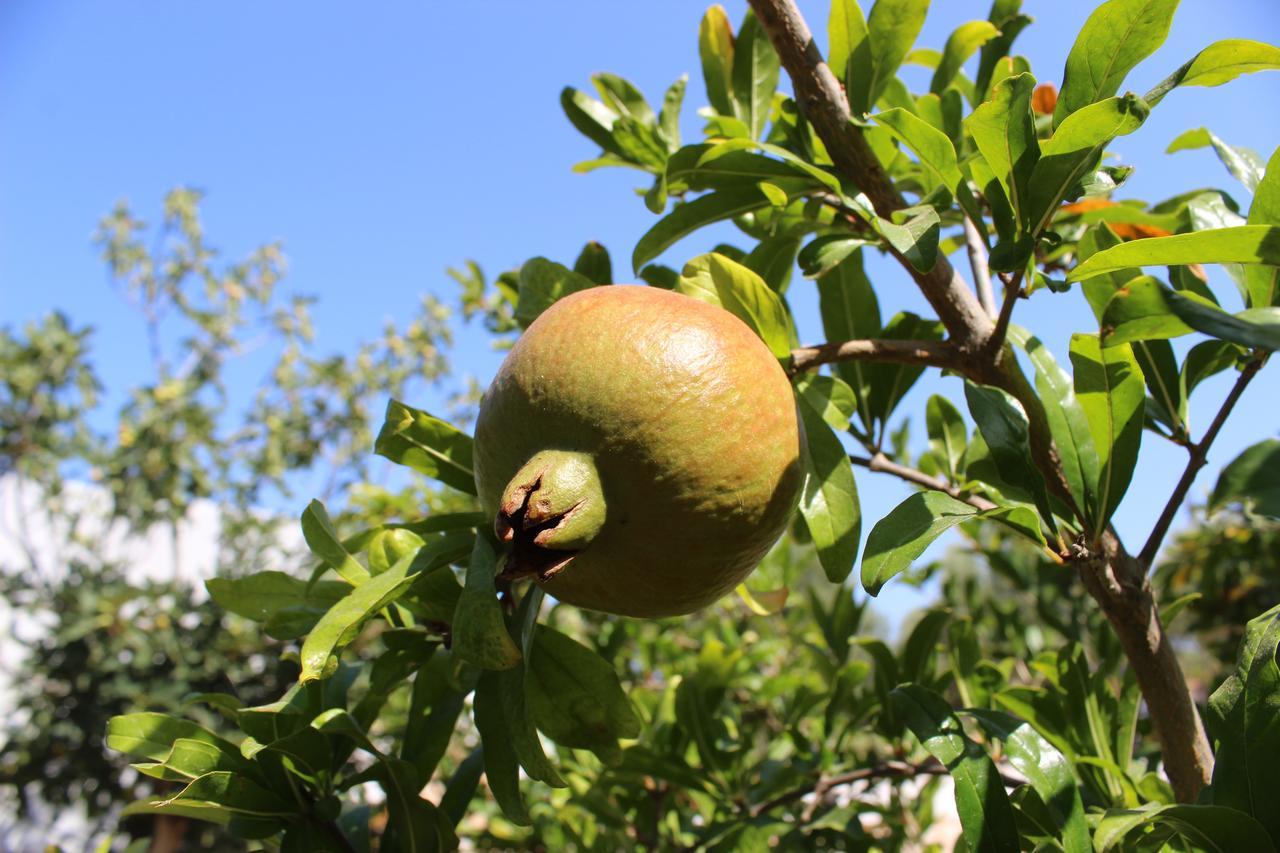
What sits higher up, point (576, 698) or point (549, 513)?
point (549, 513)

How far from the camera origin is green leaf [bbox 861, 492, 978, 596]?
74cm

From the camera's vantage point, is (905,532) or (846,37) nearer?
(905,532)

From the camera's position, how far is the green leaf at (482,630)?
750mm

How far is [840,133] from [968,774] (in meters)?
0.73

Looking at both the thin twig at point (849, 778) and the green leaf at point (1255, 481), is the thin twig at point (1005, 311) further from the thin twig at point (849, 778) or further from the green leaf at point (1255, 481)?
the thin twig at point (849, 778)

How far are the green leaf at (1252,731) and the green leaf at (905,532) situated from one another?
0.82 feet

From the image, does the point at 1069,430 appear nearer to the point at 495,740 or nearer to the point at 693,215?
the point at 693,215

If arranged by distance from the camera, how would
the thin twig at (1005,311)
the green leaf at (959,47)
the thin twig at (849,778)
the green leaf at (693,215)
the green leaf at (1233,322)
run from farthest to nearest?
the thin twig at (849,778) < the green leaf at (959,47) < the green leaf at (693,215) < the thin twig at (1005,311) < the green leaf at (1233,322)

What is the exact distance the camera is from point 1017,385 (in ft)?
3.17

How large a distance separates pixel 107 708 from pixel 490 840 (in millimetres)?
3112

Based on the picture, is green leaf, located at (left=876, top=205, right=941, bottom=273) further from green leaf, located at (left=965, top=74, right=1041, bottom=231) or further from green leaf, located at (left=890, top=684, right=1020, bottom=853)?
green leaf, located at (left=890, top=684, right=1020, bottom=853)

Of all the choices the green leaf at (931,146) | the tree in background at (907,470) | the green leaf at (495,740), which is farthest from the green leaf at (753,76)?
the green leaf at (495,740)

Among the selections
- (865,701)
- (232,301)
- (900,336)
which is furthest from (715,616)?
(232,301)

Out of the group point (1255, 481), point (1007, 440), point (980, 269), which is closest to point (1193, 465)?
point (1255, 481)
